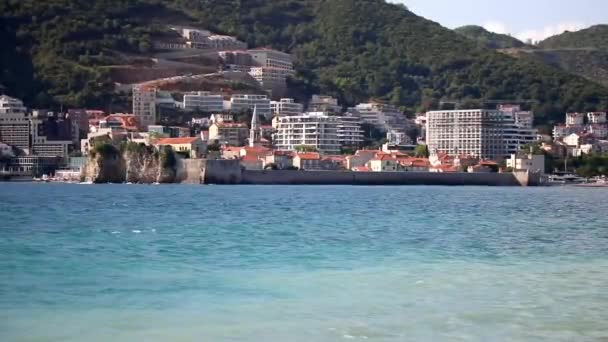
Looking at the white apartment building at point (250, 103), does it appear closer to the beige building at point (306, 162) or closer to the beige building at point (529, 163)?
the beige building at point (306, 162)

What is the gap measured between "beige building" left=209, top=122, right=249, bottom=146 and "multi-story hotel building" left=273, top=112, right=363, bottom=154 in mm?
3674

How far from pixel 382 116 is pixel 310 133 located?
53.5 ft

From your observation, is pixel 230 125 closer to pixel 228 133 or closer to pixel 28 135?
pixel 228 133

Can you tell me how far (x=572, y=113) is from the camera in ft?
Result: 432

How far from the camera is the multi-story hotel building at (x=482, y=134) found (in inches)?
4279

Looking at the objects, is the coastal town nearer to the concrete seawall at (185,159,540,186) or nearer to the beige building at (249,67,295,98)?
the beige building at (249,67,295,98)

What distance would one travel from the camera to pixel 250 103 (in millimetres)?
115125

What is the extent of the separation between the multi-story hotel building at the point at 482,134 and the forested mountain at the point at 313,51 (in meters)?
23.7

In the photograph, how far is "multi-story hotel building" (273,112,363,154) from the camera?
104438 mm

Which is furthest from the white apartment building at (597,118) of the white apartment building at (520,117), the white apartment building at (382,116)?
the white apartment building at (382,116)

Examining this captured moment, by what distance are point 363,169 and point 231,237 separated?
6126 cm

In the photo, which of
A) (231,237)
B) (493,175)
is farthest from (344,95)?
(231,237)

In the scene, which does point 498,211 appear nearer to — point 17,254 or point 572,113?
point 17,254

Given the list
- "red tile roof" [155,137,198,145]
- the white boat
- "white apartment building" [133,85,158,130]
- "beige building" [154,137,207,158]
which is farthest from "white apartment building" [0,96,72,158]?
the white boat
